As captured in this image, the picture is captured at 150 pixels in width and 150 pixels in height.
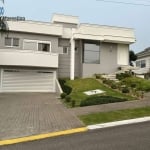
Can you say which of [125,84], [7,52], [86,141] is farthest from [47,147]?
[7,52]

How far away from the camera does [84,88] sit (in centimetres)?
2652

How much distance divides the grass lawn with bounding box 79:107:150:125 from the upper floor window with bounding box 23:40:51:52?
1653 cm

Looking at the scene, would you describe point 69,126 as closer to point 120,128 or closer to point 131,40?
point 120,128

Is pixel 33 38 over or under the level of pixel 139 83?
over

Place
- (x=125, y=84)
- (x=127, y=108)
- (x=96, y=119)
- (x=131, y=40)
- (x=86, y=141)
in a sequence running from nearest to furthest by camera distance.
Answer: (x=86, y=141)
(x=96, y=119)
(x=127, y=108)
(x=125, y=84)
(x=131, y=40)

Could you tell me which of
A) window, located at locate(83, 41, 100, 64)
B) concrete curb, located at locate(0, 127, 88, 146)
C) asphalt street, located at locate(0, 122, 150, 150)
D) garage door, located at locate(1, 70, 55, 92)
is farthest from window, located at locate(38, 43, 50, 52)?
asphalt street, located at locate(0, 122, 150, 150)

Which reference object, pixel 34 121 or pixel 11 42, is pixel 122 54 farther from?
pixel 34 121

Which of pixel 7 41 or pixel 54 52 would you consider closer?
pixel 7 41

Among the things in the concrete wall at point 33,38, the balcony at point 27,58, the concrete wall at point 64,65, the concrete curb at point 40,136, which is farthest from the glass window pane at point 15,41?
the concrete curb at point 40,136

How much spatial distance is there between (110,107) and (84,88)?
926cm

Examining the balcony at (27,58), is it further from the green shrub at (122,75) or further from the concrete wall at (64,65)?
the green shrub at (122,75)

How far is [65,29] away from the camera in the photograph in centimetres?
3291

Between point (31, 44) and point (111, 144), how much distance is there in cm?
2255

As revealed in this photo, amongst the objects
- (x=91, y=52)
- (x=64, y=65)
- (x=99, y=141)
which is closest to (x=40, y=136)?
(x=99, y=141)
